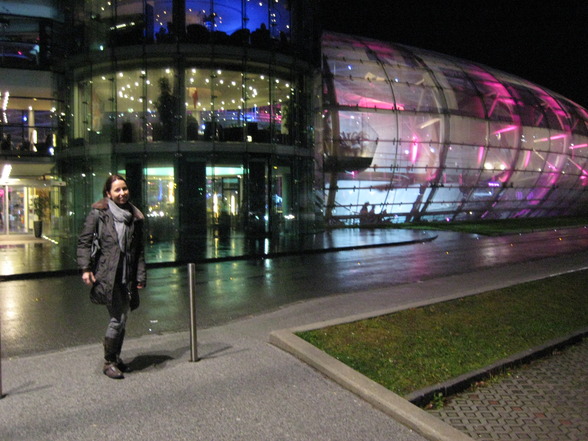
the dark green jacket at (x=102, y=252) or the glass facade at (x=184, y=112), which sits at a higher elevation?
the glass facade at (x=184, y=112)

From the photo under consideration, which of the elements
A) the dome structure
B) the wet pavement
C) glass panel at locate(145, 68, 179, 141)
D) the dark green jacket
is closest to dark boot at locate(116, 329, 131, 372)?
the wet pavement

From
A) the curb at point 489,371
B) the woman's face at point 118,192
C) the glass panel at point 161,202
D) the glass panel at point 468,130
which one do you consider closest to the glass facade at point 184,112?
the glass panel at point 161,202

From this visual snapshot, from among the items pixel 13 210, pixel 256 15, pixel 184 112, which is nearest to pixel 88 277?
pixel 184 112

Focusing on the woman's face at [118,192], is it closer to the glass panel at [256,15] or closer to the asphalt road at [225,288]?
the asphalt road at [225,288]

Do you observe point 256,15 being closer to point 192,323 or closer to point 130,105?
point 130,105

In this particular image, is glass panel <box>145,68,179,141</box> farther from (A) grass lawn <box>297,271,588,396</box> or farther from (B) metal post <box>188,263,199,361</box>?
(B) metal post <box>188,263,199,361</box>

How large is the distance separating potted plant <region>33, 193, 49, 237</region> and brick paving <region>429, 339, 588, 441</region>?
2392cm

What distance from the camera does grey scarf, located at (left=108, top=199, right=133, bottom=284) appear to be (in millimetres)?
5090

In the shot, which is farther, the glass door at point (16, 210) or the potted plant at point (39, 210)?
the glass door at point (16, 210)

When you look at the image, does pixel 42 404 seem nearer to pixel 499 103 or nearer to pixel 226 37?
pixel 226 37

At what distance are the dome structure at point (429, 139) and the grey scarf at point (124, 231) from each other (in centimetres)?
2665

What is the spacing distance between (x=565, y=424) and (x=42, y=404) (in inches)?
169

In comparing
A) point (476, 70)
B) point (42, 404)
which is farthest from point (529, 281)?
point (476, 70)

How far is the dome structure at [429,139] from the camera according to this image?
3216 centimetres
